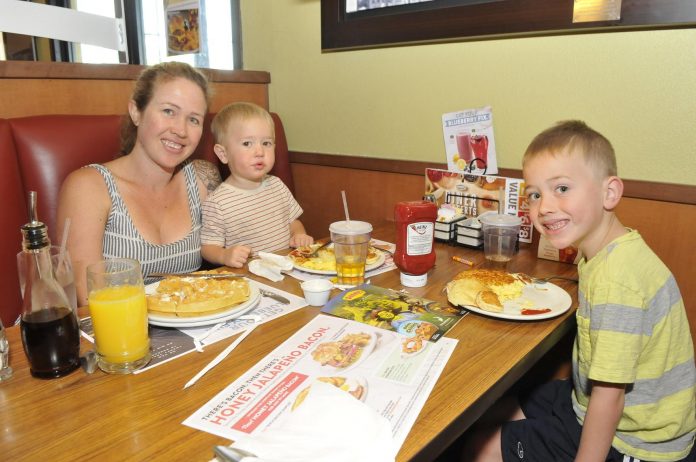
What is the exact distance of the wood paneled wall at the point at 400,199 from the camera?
1.53 metres

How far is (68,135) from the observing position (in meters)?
1.67

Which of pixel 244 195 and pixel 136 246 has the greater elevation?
pixel 244 195

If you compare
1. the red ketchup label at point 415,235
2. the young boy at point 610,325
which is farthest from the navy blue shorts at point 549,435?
the red ketchup label at point 415,235

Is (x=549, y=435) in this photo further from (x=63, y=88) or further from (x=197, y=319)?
(x=63, y=88)

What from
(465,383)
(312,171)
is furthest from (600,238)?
(312,171)

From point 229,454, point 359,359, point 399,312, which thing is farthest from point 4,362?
point 399,312

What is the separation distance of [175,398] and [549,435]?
880 mm

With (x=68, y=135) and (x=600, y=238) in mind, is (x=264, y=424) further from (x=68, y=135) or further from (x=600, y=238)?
(x=68, y=135)

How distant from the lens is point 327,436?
705 mm

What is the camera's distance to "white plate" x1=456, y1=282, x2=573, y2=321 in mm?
1120

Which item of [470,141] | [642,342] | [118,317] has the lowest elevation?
[642,342]

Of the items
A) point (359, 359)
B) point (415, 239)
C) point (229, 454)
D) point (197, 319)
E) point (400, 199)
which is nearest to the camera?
point (229, 454)

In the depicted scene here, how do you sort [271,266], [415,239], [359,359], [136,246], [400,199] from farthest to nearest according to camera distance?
1. [400,199]
2. [136,246]
3. [271,266]
4. [415,239]
5. [359,359]

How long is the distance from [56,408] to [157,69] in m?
1.23
